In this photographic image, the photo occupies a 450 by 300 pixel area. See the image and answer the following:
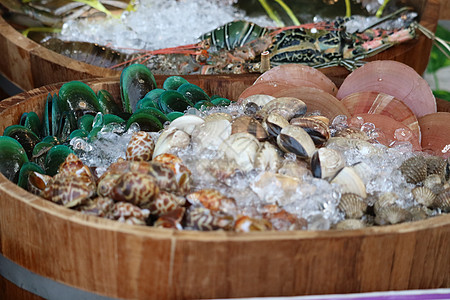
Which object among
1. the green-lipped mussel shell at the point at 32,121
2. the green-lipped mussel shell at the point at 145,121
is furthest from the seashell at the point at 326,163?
the green-lipped mussel shell at the point at 32,121

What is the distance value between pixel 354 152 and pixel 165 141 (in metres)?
0.43

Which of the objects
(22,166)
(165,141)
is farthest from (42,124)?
(165,141)

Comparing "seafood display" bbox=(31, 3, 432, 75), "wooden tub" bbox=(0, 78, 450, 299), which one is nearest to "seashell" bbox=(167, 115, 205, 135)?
"wooden tub" bbox=(0, 78, 450, 299)

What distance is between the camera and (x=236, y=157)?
1103mm

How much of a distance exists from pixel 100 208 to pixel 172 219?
0.14m

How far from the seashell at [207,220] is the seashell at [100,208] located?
0.15m

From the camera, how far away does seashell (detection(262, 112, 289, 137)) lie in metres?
1.20

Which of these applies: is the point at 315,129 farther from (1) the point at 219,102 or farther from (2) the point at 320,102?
(1) the point at 219,102

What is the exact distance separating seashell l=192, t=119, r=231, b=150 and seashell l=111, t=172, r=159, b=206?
0.22 metres

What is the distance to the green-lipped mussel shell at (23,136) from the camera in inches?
52.3

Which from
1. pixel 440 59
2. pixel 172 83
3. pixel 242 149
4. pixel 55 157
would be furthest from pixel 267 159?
pixel 440 59

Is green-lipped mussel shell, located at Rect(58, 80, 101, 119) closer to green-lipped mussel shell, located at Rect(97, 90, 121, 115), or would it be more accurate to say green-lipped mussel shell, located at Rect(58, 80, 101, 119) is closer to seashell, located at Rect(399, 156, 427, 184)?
green-lipped mussel shell, located at Rect(97, 90, 121, 115)

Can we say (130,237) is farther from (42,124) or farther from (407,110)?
(407,110)

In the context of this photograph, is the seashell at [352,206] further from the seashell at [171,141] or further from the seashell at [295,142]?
the seashell at [171,141]
